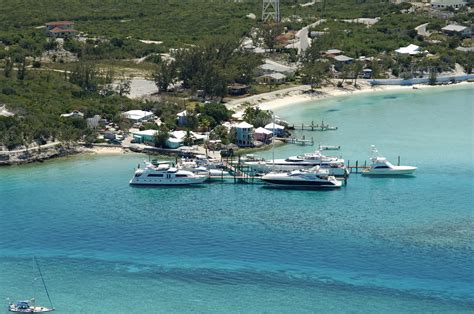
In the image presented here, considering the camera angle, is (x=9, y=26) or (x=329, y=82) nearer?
(x=329, y=82)

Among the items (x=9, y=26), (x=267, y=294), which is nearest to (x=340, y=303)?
(x=267, y=294)

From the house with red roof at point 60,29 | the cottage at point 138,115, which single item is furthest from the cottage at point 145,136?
the house with red roof at point 60,29

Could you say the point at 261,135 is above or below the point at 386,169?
above

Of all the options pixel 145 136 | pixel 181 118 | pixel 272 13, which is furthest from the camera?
pixel 272 13

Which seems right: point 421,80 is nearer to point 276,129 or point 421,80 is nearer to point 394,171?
point 276,129

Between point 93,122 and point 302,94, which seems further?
point 302,94

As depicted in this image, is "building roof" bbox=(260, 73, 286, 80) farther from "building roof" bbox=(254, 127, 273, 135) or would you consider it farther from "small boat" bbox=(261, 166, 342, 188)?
"small boat" bbox=(261, 166, 342, 188)

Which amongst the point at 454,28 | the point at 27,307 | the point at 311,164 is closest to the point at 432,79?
the point at 454,28

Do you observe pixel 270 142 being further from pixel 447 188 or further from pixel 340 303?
pixel 340 303

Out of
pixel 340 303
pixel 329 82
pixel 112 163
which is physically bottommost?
pixel 340 303
